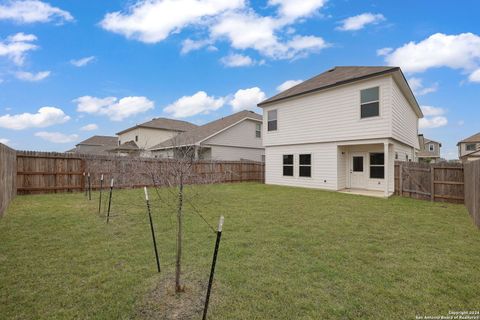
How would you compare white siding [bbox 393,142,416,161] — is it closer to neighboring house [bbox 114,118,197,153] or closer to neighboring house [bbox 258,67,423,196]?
neighboring house [bbox 258,67,423,196]

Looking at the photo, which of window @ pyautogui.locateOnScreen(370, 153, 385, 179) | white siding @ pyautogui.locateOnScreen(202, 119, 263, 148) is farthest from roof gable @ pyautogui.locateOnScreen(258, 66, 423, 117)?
white siding @ pyautogui.locateOnScreen(202, 119, 263, 148)

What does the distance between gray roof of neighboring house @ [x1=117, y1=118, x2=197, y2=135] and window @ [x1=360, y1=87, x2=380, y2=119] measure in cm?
2281

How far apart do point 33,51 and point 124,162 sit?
664cm

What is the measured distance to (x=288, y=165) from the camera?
15.0 meters

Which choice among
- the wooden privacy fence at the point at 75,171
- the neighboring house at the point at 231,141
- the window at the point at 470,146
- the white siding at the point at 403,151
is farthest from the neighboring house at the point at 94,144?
the window at the point at 470,146

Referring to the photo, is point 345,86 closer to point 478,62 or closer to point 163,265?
point 478,62

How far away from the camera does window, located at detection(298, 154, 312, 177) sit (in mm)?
13883

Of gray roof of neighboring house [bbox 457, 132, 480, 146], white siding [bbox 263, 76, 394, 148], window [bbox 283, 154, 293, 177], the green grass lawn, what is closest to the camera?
the green grass lawn

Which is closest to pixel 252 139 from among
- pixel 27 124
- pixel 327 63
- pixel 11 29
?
pixel 327 63

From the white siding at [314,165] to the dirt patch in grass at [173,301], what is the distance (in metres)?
10.9

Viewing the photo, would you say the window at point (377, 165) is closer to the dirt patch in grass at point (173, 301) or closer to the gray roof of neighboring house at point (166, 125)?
the dirt patch in grass at point (173, 301)

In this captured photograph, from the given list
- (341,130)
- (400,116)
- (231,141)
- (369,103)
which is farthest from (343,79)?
(231,141)

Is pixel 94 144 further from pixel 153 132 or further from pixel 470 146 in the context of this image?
pixel 470 146

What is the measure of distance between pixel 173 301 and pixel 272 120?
1395cm
